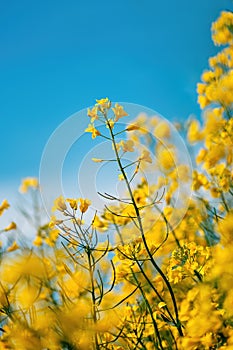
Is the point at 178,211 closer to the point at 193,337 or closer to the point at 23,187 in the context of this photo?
the point at 193,337

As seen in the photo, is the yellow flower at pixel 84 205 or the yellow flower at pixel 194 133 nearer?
the yellow flower at pixel 84 205

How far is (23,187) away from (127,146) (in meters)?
3.23

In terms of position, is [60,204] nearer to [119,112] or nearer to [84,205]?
[84,205]

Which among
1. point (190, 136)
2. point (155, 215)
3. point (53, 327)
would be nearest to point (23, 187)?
point (190, 136)

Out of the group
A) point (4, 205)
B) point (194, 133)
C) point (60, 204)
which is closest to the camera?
point (60, 204)

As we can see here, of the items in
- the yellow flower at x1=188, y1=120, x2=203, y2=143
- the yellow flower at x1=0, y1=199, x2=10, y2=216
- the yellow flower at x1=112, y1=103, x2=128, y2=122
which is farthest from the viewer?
the yellow flower at x1=188, y1=120, x2=203, y2=143

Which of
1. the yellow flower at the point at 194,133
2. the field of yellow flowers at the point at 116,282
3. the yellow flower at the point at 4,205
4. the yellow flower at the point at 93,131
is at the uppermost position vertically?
the yellow flower at the point at 194,133

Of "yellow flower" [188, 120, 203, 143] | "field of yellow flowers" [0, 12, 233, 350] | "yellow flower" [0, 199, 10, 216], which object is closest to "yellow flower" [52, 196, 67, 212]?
"field of yellow flowers" [0, 12, 233, 350]

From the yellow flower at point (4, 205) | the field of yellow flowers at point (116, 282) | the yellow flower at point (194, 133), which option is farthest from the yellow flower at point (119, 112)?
the yellow flower at point (194, 133)

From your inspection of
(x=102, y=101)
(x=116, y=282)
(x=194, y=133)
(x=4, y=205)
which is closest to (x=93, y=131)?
(x=102, y=101)

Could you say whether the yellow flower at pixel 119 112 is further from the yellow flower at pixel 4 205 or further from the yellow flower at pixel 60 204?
the yellow flower at pixel 4 205

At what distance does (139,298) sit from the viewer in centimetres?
273

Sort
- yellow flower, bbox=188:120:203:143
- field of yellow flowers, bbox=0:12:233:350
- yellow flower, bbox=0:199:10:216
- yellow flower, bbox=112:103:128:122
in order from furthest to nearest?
yellow flower, bbox=188:120:203:143 → yellow flower, bbox=0:199:10:216 → yellow flower, bbox=112:103:128:122 → field of yellow flowers, bbox=0:12:233:350

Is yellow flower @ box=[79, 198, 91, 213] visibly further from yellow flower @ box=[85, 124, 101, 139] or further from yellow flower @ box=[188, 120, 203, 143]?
yellow flower @ box=[188, 120, 203, 143]
